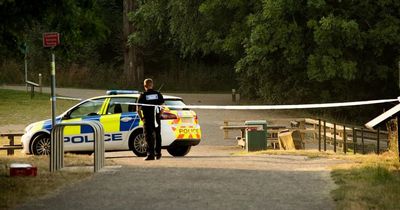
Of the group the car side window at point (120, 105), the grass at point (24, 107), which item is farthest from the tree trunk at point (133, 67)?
the car side window at point (120, 105)

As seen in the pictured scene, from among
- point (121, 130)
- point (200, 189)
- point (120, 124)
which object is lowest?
point (200, 189)

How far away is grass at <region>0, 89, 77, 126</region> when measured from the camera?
101 feet

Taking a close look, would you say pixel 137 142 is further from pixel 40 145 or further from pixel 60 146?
pixel 60 146

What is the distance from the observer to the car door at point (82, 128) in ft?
57.7

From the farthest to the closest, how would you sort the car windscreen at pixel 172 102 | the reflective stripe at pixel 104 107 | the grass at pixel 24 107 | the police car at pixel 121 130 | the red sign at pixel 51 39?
the grass at pixel 24 107
the reflective stripe at pixel 104 107
the car windscreen at pixel 172 102
the police car at pixel 121 130
the red sign at pixel 51 39

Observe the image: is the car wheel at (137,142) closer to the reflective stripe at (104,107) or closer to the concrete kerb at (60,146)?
the reflective stripe at (104,107)

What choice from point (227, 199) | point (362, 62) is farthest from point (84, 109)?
point (362, 62)

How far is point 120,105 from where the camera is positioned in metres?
17.8

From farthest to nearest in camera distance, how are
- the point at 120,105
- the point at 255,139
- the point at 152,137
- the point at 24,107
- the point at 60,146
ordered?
1. the point at 24,107
2. the point at 255,139
3. the point at 120,105
4. the point at 152,137
5. the point at 60,146

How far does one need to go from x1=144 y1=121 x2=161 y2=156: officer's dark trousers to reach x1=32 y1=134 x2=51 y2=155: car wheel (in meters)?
3.71

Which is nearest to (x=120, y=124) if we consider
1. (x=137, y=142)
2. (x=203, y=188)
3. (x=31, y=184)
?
(x=137, y=142)

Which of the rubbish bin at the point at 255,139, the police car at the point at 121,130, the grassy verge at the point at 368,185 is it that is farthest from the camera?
the rubbish bin at the point at 255,139

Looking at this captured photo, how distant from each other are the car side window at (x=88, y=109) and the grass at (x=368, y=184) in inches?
274

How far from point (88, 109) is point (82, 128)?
71cm
